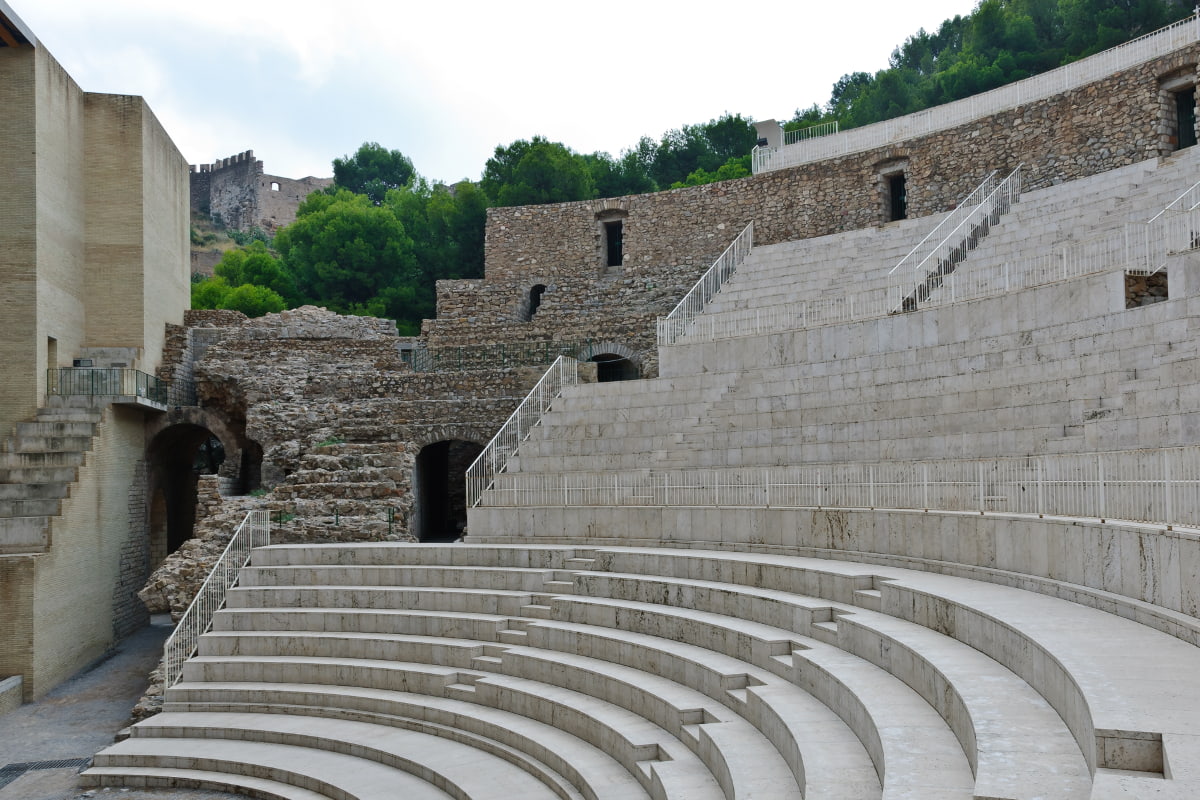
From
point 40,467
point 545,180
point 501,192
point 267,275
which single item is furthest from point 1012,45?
point 40,467

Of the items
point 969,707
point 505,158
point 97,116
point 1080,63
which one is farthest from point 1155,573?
point 505,158

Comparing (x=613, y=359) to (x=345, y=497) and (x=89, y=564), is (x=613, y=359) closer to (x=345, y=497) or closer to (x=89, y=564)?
(x=345, y=497)

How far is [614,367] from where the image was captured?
25.0 m

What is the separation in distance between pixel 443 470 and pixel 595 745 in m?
13.3

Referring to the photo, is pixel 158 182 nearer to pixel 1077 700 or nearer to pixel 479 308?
pixel 479 308

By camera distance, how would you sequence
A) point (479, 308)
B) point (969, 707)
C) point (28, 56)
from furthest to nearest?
point (479, 308) < point (28, 56) < point (969, 707)

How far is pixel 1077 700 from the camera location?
4941mm

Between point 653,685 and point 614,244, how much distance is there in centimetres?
2312

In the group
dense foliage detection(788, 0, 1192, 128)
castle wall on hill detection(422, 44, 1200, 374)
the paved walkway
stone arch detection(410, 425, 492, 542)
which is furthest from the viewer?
dense foliage detection(788, 0, 1192, 128)

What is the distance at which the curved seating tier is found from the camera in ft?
16.9

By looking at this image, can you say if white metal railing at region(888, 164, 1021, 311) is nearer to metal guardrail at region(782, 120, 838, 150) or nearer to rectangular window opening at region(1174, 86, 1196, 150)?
rectangular window opening at region(1174, 86, 1196, 150)

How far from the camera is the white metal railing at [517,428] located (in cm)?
1650

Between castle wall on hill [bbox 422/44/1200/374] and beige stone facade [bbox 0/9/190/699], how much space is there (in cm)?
736

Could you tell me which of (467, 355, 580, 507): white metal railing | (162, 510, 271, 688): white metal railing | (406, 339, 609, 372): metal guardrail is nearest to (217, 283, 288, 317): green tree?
(406, 339, 609, 372): metal guardrail
